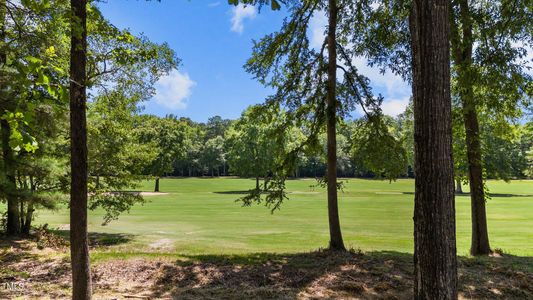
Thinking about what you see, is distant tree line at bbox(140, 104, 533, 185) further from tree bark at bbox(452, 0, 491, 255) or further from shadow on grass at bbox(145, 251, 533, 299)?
shadow on grass at bbox(145, 251, 533, 299)

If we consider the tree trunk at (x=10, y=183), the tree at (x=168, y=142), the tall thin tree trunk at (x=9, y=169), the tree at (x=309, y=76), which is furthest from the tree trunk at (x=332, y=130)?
the tree at (x=168, y=142)

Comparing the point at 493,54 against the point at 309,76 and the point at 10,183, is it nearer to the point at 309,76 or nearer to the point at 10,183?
the point at 309,76

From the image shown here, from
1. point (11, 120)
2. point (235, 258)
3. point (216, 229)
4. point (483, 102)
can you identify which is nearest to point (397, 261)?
point (235, 258)

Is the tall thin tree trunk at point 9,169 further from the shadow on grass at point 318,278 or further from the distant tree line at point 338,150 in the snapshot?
the shadow on grass at point 318,278

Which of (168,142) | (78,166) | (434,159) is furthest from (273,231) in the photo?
(168,142)

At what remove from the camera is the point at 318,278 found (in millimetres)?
7258

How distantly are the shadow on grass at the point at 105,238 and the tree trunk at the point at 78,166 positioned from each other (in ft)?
30.4

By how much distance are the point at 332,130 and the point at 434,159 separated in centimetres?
659

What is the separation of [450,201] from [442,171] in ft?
0.91

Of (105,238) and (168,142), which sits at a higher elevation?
(168,142)

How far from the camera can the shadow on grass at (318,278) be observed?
6.46 m

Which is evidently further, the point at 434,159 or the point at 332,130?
the point at 332,130

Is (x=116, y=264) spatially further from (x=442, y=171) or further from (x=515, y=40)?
(x=515, y=40)

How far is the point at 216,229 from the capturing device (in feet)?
61.9
